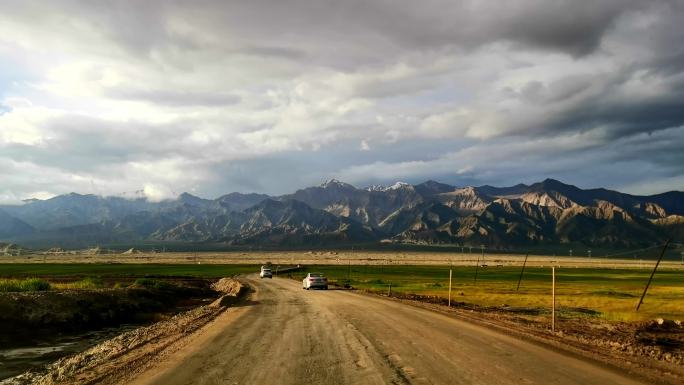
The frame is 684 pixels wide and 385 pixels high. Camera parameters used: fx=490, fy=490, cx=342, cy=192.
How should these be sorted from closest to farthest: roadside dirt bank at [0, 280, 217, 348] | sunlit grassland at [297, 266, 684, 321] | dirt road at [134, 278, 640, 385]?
dirt road at [134, 278, 640, 385], roadside dirt bank at [0, 280, 217, 348], sunlit grassland at [297, 266, 684, 321]

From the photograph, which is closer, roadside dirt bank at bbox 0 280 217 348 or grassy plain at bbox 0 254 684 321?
roadside dirt bank at bbox 0 280 217 348

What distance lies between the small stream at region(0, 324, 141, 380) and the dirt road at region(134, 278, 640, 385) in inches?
233

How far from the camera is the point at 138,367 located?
546 inches

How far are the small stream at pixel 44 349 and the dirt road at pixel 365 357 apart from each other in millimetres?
5928

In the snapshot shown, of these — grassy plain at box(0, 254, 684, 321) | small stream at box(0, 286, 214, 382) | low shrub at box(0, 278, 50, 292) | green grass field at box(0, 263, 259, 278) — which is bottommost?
green grass field at box(0, 263, 259, 278)

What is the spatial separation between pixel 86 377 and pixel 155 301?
91.3 ft

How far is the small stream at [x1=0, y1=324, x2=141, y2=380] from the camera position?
1783 cm

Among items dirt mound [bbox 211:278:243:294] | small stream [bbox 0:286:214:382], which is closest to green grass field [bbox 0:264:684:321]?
dirt mound [bbox 211:278:243:294]

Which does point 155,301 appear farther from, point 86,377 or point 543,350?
point 543,350

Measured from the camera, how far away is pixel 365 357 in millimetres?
14461

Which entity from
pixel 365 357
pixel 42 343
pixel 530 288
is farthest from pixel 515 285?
pixel 365 357

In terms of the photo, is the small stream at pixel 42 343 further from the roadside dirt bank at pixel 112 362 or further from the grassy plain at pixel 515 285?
the grassy plain at pixel 515 285

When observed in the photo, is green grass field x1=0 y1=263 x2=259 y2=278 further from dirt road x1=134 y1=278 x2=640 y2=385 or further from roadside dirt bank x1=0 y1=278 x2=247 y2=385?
dirt road x1=134 y1=278 x2=640 y2=385

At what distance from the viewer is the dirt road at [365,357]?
1206 cm
